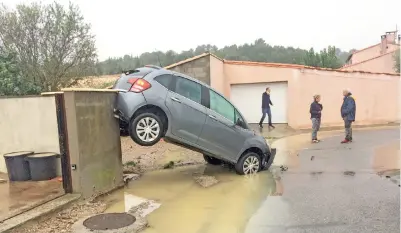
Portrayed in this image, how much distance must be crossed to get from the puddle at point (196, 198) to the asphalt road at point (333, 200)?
0.98ft

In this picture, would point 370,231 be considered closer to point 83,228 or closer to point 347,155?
point 83,228

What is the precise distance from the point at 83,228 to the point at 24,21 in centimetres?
1417

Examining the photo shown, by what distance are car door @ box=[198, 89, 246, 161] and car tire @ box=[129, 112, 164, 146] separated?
3.25ft

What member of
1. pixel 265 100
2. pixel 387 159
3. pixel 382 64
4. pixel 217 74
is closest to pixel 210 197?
pixel 387 159

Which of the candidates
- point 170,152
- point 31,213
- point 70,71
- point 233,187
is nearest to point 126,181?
point 233,187

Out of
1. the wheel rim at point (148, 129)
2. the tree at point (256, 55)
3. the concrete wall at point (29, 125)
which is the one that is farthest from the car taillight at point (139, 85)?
the tree at point (256, 55)

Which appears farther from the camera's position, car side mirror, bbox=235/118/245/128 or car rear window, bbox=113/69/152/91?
car side mirror, bbox=235/118/245/128

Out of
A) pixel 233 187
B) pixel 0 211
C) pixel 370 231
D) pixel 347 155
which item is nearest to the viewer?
pixel 370 231

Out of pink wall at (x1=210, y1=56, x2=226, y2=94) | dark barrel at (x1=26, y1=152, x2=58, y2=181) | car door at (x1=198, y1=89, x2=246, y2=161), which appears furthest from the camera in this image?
pink wall at (x1=210, y1=56, x2=226, y2=94)

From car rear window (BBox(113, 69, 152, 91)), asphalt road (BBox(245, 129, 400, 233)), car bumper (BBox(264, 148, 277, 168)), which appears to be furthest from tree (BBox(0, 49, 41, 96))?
asphalt road (BBox(245, 129, 400, 233))

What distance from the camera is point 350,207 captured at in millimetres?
6207

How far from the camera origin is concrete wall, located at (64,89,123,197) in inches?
264

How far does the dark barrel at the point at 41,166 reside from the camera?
26.0ft

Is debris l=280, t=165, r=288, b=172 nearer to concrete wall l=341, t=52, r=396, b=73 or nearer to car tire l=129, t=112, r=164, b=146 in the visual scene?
car tire l=129, t=112, r=164, b=146
